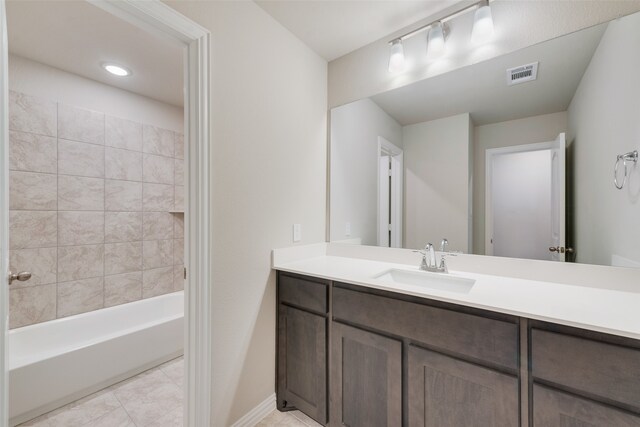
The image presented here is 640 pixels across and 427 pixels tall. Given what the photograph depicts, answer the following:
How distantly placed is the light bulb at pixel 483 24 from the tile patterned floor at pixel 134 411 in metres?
2.34

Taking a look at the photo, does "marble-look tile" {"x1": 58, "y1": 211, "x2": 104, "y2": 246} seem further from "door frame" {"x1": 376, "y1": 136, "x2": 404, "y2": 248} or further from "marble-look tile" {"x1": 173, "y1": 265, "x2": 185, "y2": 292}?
"door frame" {"x1": 376, "y1": 136, "x2": 404, "y2": 248}

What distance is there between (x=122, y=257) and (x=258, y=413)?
192 cm

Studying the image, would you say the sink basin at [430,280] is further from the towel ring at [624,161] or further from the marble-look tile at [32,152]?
the marble-look tile at [32,152]

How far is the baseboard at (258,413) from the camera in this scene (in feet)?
5.12

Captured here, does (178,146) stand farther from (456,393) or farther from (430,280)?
(456,393)

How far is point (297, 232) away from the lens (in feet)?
6.22

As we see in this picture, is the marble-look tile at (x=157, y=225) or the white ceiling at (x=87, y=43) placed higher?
the white ceiling at (x=87, y=43)

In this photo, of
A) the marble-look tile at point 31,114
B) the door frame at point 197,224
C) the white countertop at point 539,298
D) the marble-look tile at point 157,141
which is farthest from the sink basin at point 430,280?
the marble-look tile at point 31,114

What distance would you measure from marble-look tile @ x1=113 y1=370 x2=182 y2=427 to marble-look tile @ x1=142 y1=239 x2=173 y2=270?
41.8 inches

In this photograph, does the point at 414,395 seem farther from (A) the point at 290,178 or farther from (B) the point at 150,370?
(B) the point at 150,370

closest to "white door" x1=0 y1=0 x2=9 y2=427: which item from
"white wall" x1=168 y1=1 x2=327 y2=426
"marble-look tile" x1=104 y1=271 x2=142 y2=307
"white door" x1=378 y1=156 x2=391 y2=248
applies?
"white wall" x1=168 y1=1 x2=327 y2=426

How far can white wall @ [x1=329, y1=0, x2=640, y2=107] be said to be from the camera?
1279 millimetres

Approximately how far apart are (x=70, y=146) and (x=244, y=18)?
187 cm

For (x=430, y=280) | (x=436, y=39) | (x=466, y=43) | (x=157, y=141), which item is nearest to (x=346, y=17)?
(x=436, y=39)
